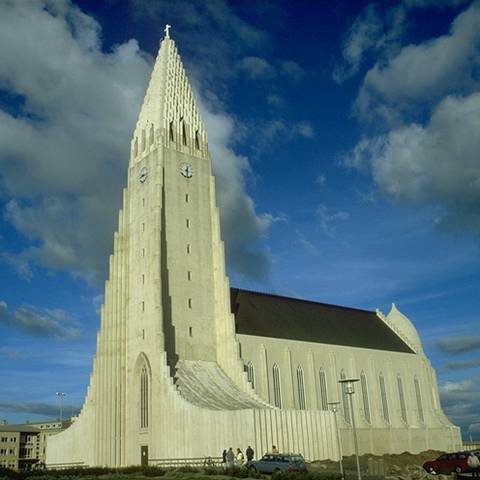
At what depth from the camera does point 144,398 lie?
52906 millimetres

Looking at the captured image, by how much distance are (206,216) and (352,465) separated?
87.1ft

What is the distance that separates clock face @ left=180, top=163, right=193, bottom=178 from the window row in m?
19.1

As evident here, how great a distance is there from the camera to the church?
47000 millimetres

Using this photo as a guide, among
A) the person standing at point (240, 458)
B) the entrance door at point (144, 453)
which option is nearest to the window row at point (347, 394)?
the entrance door at point (144, 453)

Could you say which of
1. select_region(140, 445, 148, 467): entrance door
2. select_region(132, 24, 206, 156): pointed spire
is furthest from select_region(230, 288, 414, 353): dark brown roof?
select_region(132, 24, 206, 156): pointed spire

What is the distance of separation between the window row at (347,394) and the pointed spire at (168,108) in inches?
941

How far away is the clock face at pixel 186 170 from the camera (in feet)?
196

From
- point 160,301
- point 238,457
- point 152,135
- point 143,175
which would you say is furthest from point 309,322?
point 238,457

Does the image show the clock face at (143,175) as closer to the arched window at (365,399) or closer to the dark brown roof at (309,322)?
the dark brown roof at (309,322)

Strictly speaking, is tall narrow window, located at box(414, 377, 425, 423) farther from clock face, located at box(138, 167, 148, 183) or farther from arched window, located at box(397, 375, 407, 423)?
clock face, located at box(138, 167, 148, 183)

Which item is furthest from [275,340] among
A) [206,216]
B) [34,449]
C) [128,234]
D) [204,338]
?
[34,449]

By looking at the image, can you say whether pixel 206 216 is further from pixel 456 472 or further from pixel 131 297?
pixel 456 472

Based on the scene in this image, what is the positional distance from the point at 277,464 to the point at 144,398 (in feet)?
70.5

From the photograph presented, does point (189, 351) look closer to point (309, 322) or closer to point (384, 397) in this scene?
point (309, 322)
